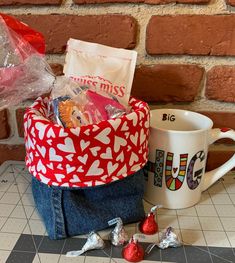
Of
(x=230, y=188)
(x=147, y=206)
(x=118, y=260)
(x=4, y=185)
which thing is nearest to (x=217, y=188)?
(x=230, y=188)

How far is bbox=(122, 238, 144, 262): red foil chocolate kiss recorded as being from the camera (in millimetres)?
393

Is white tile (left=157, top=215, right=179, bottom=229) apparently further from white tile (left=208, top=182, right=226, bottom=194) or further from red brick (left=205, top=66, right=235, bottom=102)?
red brick (left=205, top=66, right=235, bottom=102)

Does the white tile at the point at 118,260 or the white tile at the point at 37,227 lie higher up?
the white tile at the point at 118,260

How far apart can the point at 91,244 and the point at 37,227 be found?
0.09m

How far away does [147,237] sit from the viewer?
44cm

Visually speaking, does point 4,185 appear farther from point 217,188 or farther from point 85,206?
point 217,188

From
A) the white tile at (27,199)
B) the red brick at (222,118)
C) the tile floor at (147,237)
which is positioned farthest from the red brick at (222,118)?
the white tile at (27,199)

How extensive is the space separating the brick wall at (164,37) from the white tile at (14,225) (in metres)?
0.25

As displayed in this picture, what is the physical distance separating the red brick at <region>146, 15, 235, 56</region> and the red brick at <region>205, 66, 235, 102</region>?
1.0 inches

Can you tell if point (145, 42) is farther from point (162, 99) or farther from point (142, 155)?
point (142, 155)

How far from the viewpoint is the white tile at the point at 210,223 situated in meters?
0.46

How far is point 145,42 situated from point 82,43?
0.11 meters

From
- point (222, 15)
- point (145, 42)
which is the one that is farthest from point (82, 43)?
point (222, 15)

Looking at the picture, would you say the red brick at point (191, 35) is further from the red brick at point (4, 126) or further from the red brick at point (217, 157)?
the red brick at point (4, 126)
